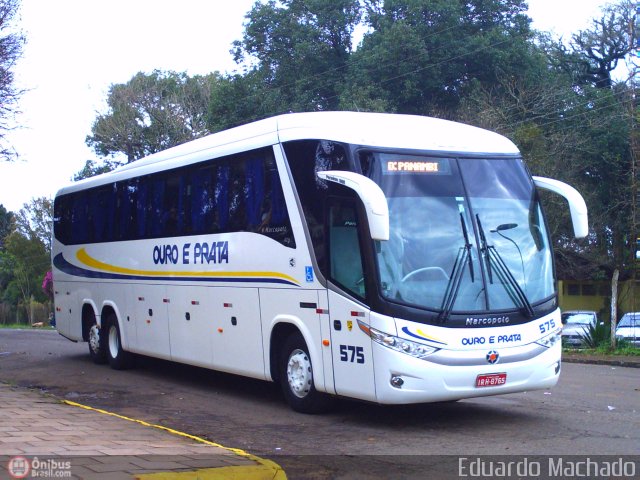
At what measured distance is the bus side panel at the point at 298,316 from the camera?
1041cm

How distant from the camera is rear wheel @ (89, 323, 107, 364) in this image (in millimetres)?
17109

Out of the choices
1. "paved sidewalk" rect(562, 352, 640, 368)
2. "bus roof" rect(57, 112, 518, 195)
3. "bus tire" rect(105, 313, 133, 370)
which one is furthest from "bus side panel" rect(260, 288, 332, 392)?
"paved sidewalk" rect(562, 352, 640, 368)

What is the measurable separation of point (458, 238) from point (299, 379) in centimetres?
283

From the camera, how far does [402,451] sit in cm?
859

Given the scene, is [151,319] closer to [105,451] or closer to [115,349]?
[115,349]

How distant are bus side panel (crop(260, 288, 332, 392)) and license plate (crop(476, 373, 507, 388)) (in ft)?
6.38

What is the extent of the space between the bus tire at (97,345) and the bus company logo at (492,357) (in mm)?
9804

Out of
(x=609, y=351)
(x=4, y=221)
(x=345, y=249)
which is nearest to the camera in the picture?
(x=345, y=249)

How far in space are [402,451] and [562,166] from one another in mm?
23179

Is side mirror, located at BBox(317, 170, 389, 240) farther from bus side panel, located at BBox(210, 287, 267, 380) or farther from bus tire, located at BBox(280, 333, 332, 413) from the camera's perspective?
bus side panel, located at BBox(210, 287, 267, 380)

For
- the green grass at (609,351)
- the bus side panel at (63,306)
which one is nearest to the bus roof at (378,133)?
the bus side panel at (63,306)

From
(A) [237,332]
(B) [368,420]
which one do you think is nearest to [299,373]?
(B) [368,420]

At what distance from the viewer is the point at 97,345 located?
56.7 ft

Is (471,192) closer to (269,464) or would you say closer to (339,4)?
(269,464)
